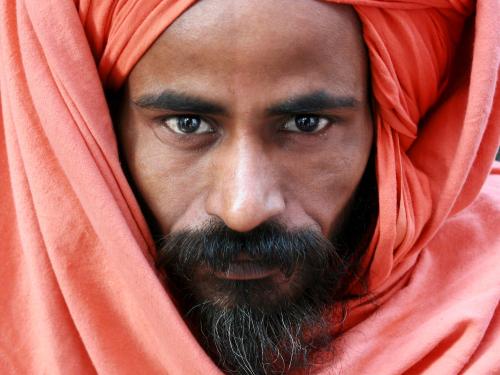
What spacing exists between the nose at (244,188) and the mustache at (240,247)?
1.4 inches

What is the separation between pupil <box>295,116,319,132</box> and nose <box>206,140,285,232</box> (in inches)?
3.9

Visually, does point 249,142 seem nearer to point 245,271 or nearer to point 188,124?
point 188,124

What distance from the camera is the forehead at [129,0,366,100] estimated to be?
4.12ft

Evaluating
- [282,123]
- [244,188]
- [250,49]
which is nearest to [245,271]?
[244,188]

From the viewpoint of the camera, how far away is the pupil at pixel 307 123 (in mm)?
1373

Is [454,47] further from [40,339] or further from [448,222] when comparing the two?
[40,339]

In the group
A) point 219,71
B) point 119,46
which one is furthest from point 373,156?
point 119,46

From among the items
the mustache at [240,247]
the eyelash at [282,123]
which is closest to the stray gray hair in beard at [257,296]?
the mustache at [240,247]

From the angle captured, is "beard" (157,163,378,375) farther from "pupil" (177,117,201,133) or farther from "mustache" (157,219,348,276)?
"pupil" (177,117,201,133)

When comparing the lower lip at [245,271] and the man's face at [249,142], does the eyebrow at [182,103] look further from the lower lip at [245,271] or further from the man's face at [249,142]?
the lower lip at [245,271]

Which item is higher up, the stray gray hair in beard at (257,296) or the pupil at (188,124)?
the pupil at (188,124)

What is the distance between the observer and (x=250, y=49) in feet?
4.13

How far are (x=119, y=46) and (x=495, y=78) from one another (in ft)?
2.50

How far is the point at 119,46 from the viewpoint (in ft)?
4.40
